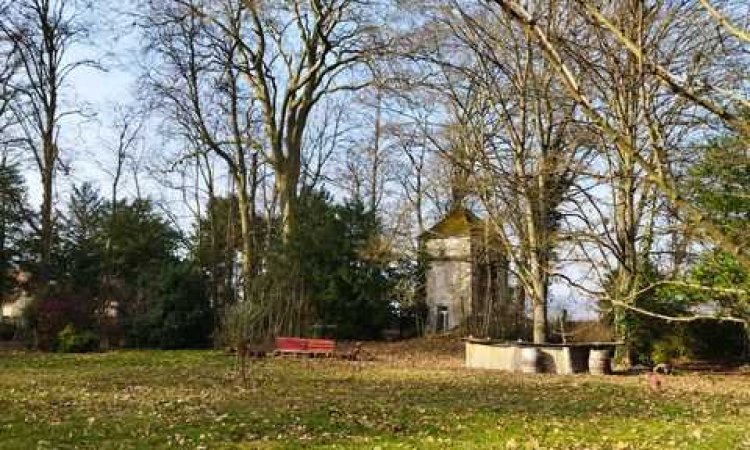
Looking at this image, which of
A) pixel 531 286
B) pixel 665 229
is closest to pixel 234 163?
pixel 531 286

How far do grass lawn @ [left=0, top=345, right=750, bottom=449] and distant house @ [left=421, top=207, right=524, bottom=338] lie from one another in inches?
444

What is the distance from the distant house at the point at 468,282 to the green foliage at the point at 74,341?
13921mm

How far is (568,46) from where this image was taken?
8.00ft

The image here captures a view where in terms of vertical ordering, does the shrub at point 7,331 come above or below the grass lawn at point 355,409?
above

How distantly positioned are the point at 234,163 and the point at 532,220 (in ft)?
49.7

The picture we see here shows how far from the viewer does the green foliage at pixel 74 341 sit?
26859 millimetres

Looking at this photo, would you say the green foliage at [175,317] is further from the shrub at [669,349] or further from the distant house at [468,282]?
the shrub at [669,349]

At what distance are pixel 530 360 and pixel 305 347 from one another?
692 cm

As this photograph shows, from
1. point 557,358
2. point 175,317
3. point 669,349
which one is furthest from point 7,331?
point 669,349

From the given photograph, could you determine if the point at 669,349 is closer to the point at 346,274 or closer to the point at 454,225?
the point at 346,274

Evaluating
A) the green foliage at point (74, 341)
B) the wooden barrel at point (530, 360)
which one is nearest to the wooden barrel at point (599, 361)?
the wooden barrel at point (530, 360)

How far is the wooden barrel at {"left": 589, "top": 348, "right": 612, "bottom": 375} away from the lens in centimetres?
2061

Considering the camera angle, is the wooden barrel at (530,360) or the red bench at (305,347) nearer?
the wooden barrel at (530,360)

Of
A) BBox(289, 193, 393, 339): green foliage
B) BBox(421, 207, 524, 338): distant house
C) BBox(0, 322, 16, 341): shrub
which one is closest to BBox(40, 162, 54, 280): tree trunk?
BBox(0, 322, 16, 341): shrub
